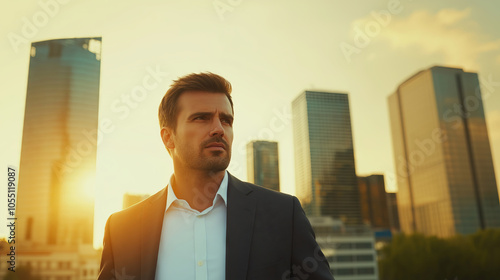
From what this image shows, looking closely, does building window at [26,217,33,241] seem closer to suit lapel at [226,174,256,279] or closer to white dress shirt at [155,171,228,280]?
white dress shirt at [155,171,228,280]

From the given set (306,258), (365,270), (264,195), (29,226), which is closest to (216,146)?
(264,195)

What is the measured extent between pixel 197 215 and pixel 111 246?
0.74 metres

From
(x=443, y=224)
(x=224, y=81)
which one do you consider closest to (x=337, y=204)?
(x=443, y=224)

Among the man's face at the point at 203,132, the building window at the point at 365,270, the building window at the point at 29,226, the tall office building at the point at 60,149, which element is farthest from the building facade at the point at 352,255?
the man's face at the point at 203,132

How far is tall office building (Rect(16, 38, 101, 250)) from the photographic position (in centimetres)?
12900

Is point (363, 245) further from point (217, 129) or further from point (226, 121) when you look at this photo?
point (217, 129)

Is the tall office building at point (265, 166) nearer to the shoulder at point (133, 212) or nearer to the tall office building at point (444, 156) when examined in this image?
the tall office building at point (444, 156)

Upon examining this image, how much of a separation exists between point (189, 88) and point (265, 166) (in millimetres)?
163297

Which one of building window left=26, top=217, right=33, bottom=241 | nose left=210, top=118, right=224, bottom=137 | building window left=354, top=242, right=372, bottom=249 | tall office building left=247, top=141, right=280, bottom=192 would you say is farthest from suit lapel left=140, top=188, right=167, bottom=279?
tall office building left=247, top=141, right=280, bottom=192

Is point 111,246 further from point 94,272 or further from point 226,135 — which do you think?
point 94,272

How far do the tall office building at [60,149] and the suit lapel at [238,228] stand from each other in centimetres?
13116

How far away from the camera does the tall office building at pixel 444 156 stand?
157 meters

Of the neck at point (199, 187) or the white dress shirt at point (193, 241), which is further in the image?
the neck at point (199, 187)

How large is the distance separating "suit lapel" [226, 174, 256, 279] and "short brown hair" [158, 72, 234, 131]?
72cm
